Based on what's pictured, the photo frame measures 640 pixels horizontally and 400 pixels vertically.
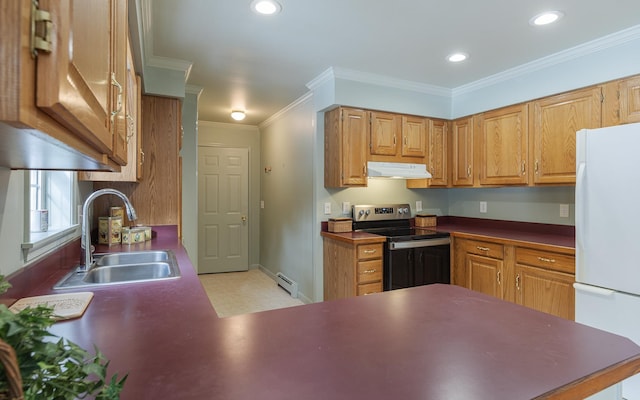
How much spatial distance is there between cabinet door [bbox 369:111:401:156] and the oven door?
3.21 ft

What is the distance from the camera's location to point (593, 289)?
2152 mm

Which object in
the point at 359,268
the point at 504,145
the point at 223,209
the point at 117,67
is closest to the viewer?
the point at 117,67

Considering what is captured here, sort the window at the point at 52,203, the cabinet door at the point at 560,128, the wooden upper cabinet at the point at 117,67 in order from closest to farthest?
the wooden upper cabinet at the point at 117,67 → the window at the point at 52,203 → the cabinet door at the point at 560,128

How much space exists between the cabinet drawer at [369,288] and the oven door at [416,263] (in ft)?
0.21

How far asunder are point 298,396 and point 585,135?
254 cm

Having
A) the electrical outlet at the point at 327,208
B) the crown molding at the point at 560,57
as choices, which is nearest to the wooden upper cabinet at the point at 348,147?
the electrical outlet at the point at 327,208

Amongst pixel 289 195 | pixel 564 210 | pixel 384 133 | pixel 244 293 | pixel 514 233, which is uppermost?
pixel 384 133

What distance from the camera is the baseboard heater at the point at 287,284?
4.16 meters

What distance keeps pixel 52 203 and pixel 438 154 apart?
3494 millimetres

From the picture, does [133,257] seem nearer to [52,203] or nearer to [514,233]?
[52,203]

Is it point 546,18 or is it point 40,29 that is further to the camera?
point 546,18

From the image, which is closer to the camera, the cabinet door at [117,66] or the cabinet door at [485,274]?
the cabinet door at [117,66]

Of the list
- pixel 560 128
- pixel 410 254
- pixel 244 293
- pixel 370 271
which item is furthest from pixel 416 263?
pixel 244 293

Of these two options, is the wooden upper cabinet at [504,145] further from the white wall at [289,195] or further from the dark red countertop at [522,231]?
the white wall at [289,195]
